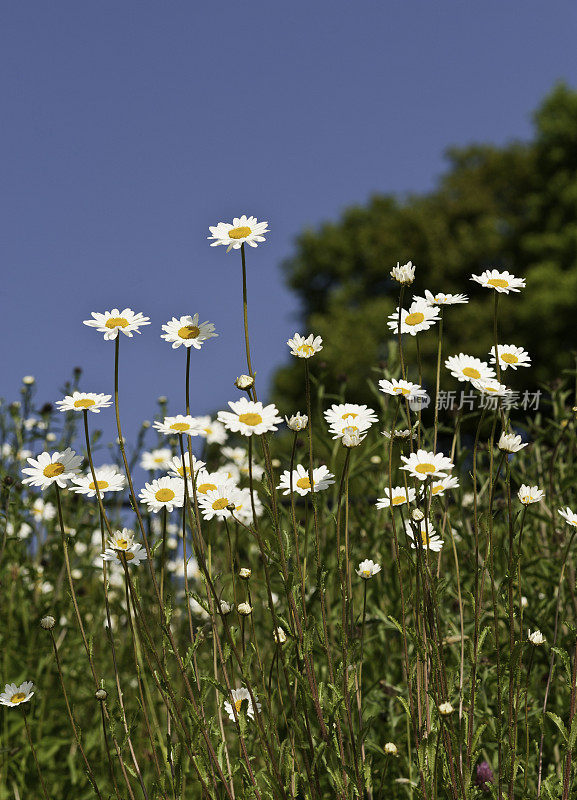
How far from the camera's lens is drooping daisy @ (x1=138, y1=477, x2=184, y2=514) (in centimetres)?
170

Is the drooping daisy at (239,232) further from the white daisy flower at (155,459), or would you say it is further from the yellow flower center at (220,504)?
the white daisy flower at (155,459)

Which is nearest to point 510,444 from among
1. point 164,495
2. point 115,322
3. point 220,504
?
point 220,504

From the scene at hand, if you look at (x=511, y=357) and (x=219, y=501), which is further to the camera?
(x=511, y=357)

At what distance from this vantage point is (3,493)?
7.84ft

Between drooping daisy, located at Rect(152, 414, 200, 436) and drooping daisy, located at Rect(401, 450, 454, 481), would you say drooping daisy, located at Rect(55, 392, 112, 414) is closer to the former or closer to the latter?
drooping daisy, located at Rect(152, 414, 200, 436)

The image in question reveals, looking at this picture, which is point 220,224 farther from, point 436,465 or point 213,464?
point 213,464

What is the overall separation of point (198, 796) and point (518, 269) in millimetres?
16318

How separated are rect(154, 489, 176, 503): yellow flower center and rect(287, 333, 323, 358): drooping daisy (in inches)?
16.4

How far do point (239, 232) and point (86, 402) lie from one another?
0.48 m

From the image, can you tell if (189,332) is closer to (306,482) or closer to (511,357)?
(306,482)

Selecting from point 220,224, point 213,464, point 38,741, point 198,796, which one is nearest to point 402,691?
point 198,796

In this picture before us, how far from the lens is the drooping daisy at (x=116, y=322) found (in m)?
1.64

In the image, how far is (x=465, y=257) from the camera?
1758 cm

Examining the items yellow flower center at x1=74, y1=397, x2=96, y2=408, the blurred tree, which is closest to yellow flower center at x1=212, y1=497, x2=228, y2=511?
yellow flower center at x1=74, y1=397, x2=96, y2=408
